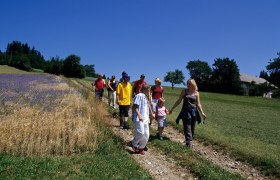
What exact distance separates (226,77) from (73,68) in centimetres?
5382

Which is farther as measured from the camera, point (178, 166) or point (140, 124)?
point (140, 124)

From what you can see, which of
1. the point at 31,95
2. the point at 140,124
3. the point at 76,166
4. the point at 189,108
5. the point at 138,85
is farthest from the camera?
the point at 31,95

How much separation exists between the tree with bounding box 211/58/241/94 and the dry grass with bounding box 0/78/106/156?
102 metres

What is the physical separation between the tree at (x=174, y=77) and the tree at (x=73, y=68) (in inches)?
1852

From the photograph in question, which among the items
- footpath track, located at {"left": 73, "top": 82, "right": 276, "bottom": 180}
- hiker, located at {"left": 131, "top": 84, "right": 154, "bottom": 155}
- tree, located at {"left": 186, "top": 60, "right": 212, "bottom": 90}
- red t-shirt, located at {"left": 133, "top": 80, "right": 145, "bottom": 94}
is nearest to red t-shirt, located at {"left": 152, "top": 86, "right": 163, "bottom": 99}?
red t-shirt, located at {"left": 133, "top": 80, "right": 145, "bottom": 94}

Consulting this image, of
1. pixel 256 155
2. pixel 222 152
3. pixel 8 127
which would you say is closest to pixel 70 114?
pixel 8 127

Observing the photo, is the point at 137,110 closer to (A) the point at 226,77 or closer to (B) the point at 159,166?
(B) the point at 159,166

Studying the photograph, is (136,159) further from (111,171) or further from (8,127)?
(8,127)

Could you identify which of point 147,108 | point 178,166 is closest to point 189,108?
point 147,108

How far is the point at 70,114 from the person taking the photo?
41.9ft

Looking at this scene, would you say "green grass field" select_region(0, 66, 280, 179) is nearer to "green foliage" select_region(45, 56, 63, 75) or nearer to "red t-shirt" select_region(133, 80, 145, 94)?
"red t-shirt" select_region(133, 80, 145, 94)

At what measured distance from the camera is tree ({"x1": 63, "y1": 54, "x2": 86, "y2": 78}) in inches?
4552

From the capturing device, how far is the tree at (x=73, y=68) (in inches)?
4552

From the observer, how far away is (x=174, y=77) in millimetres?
150250
